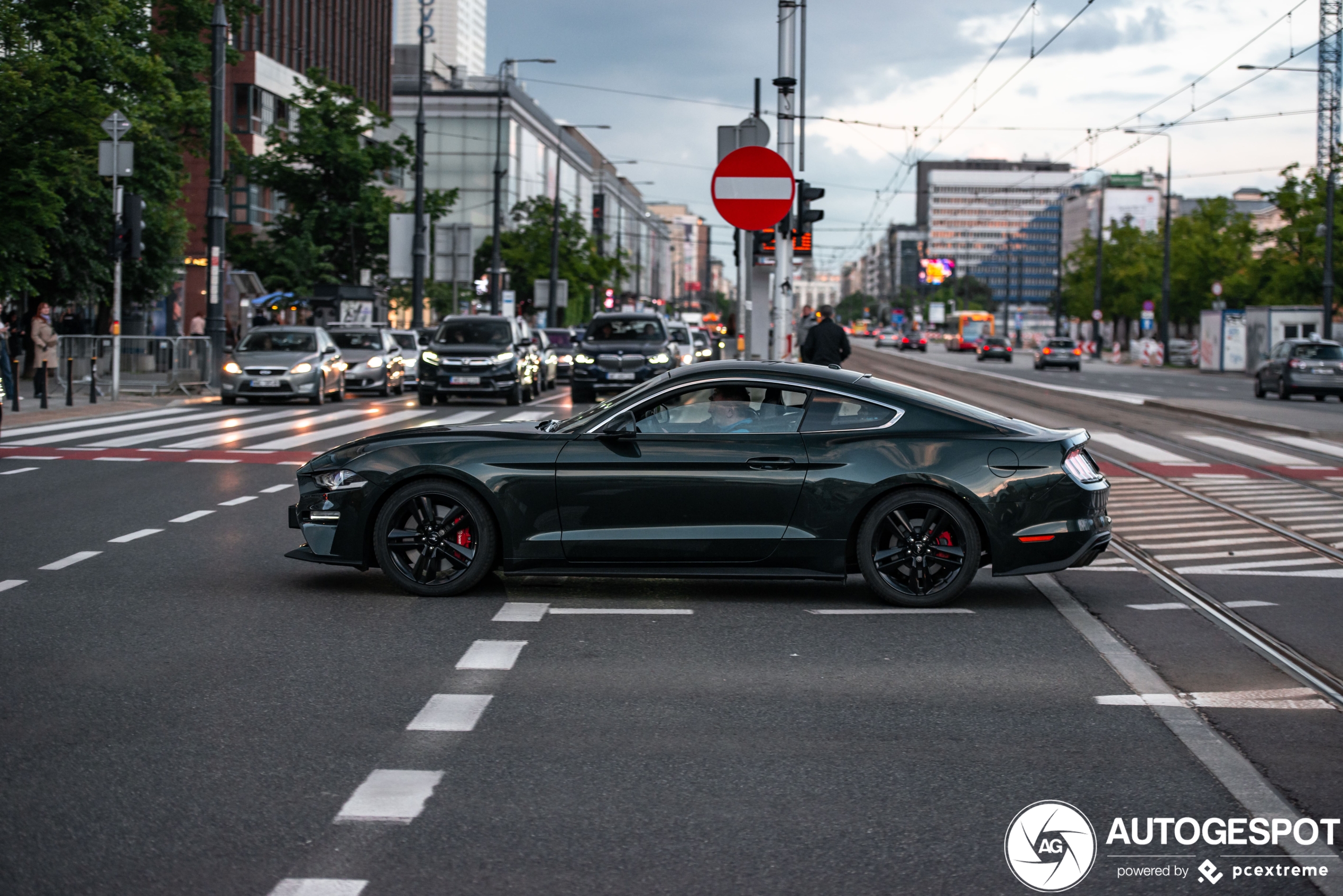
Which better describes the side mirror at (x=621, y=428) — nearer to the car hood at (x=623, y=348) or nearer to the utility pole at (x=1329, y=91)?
the car hood at (x=623, y=348)

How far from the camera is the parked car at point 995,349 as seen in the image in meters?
84.1

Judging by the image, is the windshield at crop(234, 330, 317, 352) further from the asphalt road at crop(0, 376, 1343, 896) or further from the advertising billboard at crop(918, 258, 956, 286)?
the advertising billboard at crop(918, 258, 956, 286)

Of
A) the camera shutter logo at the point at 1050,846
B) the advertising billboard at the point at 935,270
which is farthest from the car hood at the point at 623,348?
the advertising billboard at the point at 935,270

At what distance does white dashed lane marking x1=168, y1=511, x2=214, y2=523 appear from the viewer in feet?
38.6

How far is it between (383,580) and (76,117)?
18.4 m

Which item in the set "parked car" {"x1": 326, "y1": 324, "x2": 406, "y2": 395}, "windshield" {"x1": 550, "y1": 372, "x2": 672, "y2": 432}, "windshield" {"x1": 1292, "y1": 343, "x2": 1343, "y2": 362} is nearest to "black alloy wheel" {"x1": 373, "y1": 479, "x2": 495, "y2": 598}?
"windshield" {"x1": 550, "y1": 372, "x2": 672, "y2": 432}

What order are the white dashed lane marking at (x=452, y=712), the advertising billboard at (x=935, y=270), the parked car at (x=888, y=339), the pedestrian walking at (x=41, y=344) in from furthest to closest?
the parked car at (x=888, y=339), the advertising billboard at (x=935, y=270), the pedestrian walking at (x=41, y=344), the white dashed lane marking at (x=452, y=712)

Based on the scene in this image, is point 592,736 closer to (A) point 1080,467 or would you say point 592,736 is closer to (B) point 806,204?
(A) point 1080,467

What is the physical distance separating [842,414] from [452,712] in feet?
10.7

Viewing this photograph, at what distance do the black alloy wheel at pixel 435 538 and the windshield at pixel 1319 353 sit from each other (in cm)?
3309

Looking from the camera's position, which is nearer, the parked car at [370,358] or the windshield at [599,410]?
the windshield at [599,410]

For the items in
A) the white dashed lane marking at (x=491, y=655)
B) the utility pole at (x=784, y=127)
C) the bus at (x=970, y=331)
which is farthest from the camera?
the bus at (x=970, y=331)

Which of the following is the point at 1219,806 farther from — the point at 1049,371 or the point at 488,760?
the point at 1049,371

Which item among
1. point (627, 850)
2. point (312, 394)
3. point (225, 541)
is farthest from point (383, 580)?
point (312, 394)
